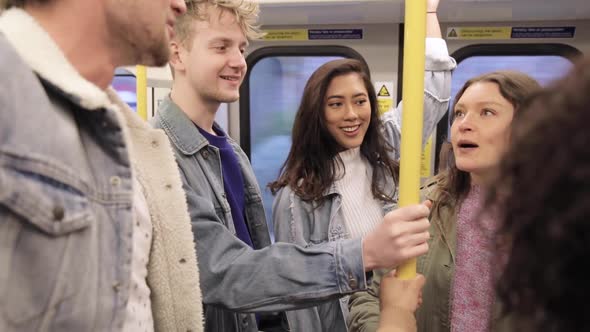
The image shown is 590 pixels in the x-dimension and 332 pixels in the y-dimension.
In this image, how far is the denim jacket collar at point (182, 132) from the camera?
1426mm

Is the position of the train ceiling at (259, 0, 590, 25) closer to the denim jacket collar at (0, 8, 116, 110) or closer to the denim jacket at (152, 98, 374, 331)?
the denim jacket at (152, 98, 374, 331)

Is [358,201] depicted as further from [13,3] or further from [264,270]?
[13,3]

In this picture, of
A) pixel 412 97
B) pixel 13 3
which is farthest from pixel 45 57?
pixel 412 97

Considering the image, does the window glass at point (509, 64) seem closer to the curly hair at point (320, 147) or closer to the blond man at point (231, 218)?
the curly hair at point (320, 147)

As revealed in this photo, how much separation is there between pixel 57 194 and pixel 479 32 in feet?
9.75

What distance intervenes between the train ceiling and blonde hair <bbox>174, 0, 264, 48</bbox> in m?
0.96

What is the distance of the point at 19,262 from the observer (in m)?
0.62

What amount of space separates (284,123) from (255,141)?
11.2 inches

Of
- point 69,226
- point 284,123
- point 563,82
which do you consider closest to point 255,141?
point 284,123

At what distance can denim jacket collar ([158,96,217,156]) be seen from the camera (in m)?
1.43

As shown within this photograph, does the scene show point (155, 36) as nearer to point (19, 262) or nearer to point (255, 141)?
point (19, 262)

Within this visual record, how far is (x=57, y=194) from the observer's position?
643 millimetres

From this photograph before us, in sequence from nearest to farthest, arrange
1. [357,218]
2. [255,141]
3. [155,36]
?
[155,36], [357,218], [255,141]

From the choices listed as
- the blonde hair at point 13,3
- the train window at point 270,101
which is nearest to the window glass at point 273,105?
the train window at point 270,101
